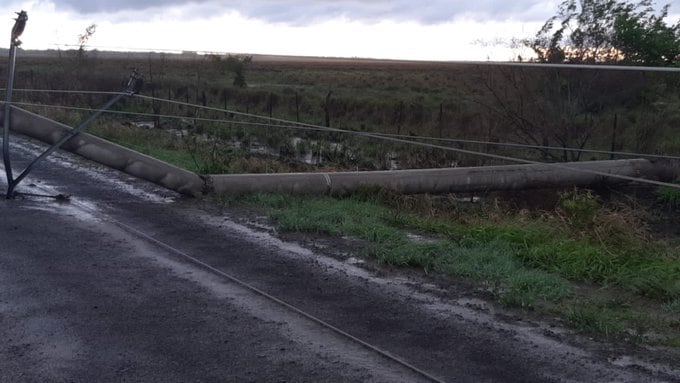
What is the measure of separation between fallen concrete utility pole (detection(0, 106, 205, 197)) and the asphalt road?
2158mm

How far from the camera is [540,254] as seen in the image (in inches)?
327

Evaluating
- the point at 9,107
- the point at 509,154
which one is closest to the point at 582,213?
the point at 9,107

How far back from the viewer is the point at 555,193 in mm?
16203

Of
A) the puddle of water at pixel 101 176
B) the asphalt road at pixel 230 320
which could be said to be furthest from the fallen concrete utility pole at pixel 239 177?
the asphalt road at pixel 230 320

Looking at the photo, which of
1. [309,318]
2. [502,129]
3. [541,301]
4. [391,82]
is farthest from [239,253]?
[391,82]

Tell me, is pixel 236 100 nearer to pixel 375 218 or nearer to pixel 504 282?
pixel 375 218

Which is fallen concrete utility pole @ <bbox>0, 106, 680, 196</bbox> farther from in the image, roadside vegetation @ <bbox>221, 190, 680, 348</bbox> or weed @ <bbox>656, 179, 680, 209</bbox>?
weed @ <bbox>656, 179, 680, 209</bbox>

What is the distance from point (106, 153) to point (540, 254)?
6.68 m

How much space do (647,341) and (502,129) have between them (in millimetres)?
17304

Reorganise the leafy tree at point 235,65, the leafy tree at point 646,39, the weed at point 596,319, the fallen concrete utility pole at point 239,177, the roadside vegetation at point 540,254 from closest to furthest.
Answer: the weed at point 596,319, the roadside vegetation at point 540,254, the fallen concrete utility pole at point 239,177, the leafy tree at point 646,39, the leafy tree at point 235,65

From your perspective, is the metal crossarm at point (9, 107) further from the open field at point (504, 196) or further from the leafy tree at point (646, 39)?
the leafy tree at point (646, 39)

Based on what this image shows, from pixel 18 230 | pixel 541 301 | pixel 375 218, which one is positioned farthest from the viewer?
pixel 375 218

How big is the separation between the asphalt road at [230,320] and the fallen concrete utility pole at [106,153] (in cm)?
216

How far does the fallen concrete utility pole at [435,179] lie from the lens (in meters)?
11.5
